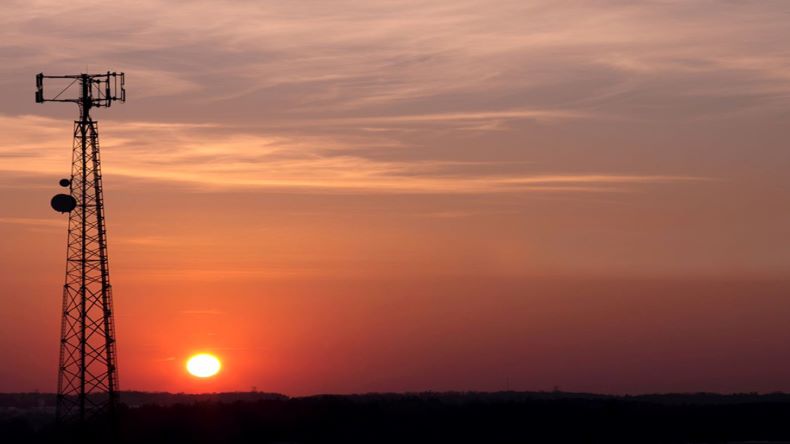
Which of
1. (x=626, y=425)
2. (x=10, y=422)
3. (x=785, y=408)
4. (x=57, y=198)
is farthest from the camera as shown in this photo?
(x=785, y=408)

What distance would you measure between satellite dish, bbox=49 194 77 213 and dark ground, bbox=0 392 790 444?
24.2 m

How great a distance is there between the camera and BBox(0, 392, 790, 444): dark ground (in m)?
111

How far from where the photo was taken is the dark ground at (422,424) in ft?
365

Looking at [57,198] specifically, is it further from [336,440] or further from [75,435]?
[336,440]

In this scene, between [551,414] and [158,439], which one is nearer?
[158,439]

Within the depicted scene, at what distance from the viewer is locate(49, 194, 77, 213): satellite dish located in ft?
271

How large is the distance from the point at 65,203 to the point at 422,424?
45.5 meters

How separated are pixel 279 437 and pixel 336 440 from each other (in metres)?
5.13

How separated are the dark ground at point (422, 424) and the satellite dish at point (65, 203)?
24.2m

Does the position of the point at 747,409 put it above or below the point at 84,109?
below

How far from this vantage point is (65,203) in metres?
82.6

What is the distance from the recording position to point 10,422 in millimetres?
131750

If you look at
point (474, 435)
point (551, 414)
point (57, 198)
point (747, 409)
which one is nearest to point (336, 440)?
point (474, 435)

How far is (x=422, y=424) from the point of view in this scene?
118 metres
